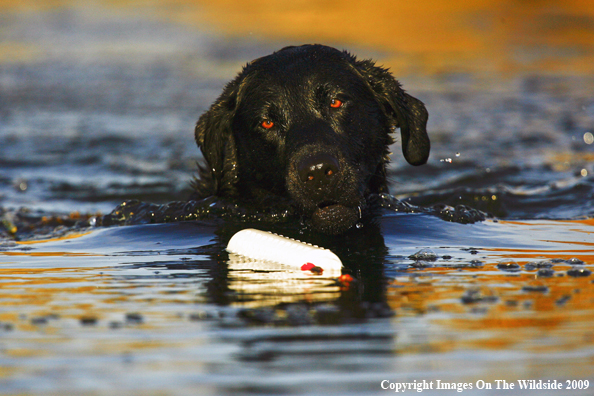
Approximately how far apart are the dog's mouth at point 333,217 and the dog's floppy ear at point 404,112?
98cm

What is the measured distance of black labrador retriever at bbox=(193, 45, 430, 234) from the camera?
14.4 ft

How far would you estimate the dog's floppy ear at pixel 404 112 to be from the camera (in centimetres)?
521

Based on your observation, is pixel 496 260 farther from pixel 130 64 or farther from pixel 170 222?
pixel 130 64

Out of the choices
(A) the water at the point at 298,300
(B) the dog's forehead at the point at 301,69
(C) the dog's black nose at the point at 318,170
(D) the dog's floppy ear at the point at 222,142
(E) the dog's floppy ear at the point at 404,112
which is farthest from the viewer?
(D) the dog's floppy ear at the point at 222,142

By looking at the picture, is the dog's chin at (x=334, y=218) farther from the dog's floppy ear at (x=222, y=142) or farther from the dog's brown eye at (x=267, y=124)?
the dog's floppy ear at (x=222, y=142)

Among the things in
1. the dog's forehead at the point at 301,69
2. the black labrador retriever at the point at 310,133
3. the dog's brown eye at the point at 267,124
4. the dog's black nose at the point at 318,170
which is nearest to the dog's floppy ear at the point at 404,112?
the black labrador retriever at the point at 310,133

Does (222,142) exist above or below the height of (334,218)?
above

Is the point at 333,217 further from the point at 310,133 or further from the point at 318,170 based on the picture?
the point at 310,133

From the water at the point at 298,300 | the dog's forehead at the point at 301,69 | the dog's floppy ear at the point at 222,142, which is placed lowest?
the water at the point at 298,300

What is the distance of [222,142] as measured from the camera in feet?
17.5

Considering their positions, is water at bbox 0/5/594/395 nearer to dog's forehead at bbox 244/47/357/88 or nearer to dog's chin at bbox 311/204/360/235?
dog's chin at bbox 311/204/360/235

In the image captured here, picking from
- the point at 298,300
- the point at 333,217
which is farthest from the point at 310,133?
the point at 298,300

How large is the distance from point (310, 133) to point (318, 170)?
0.38 metres

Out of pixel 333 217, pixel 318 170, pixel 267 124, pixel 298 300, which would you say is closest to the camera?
pixel 298 300
